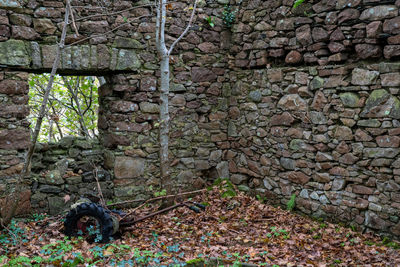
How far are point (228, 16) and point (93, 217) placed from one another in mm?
3801

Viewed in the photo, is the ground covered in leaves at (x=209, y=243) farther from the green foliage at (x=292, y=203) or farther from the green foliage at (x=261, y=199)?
the green foliage at (x=261, y=199)

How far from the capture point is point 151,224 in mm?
4695

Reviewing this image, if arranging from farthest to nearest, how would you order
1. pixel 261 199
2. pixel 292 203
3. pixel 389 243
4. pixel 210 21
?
1. pixel 210 21
2. pixel 261 199
3. pixel 292 203
4. pixel 389 243

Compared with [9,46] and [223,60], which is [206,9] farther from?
[9,46]

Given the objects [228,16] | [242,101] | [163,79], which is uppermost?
[228,16]

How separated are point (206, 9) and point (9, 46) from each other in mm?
2973

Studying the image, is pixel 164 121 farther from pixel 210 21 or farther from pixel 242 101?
pixel 210 21

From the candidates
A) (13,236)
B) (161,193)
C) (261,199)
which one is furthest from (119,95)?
(261,199)

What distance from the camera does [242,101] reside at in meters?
5.71

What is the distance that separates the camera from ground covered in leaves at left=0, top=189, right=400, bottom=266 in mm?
3545

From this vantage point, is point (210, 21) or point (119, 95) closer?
point (119, 95)

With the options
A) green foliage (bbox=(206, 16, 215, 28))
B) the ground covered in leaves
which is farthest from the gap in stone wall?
green foliage (bbox=(206, 16, 215, 28))

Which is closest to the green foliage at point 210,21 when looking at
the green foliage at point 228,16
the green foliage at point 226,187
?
the green foliage at point 228,16

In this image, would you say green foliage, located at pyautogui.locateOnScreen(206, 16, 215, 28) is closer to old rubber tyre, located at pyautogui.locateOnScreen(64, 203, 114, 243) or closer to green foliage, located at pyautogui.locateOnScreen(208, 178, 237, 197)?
green foliage, located at pyautogui.locateOnScreen(208, 178, 237, 197)
